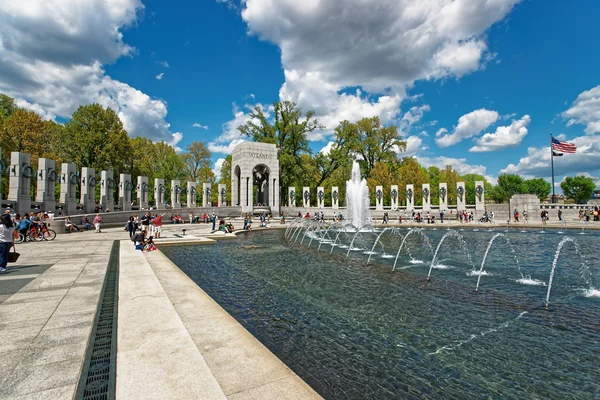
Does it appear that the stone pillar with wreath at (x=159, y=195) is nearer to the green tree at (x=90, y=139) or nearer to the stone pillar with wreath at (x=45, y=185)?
the green tree at (x=90, y=139)

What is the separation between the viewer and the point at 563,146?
40.2 m

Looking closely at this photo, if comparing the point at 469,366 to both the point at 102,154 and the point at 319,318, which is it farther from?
the point at 102,154

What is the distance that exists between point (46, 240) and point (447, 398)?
72.9 ft

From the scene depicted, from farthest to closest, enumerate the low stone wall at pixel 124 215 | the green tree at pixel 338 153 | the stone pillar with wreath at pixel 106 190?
the green tree at pixel 338 153 → the stone pillar with wreath at pixel 106 190 → the low stone wall at pixel 124 215

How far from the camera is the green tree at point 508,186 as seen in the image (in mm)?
95938

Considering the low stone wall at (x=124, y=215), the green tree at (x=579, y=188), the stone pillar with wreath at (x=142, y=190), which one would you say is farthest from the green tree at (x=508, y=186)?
the stone pillar with wreath at (x=142, y=190)

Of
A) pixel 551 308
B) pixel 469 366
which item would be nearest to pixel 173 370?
pixel 469 366

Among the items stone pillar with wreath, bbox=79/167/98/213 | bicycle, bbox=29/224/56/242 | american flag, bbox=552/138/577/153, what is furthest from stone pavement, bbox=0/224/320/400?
american flag, bbox=552/138/577/153

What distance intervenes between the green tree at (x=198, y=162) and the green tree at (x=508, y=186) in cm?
9071

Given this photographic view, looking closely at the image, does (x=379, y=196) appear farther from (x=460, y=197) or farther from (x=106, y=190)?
(x=106, y=190)

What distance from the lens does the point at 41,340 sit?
4.30 m

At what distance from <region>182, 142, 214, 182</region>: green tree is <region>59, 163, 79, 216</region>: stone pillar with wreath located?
42183 millimetres

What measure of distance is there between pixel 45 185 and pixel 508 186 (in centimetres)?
11426

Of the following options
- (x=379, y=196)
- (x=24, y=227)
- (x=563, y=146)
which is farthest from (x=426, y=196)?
(x=24, y=227)
